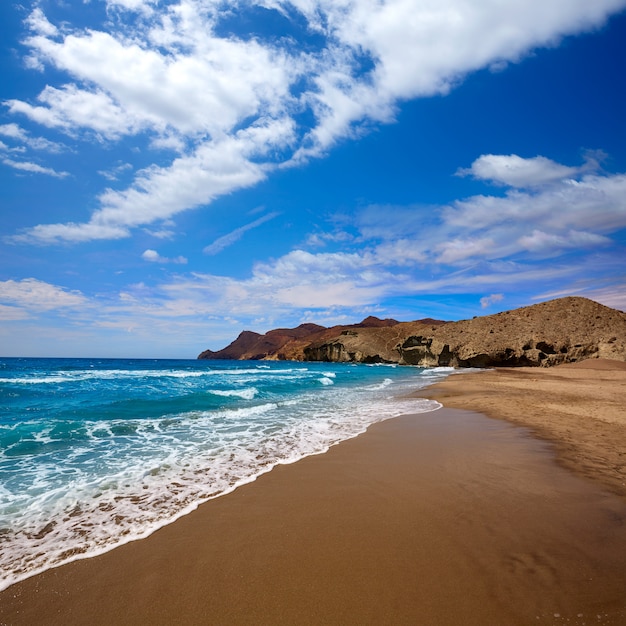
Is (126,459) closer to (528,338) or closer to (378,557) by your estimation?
(378,557)

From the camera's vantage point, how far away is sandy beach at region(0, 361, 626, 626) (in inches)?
103

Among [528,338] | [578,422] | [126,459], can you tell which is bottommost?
[126,459]

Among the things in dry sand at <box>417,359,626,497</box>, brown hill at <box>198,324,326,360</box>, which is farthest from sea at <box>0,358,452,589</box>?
brown hill at <box>198,324,326,360</box>

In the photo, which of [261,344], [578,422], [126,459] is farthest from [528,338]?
[261,344]

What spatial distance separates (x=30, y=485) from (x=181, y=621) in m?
4.79

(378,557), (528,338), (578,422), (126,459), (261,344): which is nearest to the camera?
(378,557)

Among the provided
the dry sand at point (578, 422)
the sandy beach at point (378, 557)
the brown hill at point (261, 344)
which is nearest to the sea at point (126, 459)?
the sandy beach at point (378, 557)

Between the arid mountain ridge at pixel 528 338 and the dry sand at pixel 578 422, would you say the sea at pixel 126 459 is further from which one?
the arid mountain ridge at pixel 528 338

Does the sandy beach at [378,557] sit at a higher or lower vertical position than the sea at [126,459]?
higher

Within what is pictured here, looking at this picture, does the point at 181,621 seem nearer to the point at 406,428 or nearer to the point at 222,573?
the point at 222,573

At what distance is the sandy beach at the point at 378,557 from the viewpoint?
8.56 feet

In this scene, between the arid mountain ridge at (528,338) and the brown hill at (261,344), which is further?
the brown hill at (261,344)

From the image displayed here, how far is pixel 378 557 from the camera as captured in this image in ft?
10.8

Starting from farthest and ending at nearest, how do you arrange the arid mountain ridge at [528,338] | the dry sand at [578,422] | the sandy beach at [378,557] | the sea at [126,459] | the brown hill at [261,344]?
the brown hill at [261,344] → the arid mountain ridge at [528,338] → the dry sand at [578,422] → the sea at [126,459] → the sandy beach at [378,557]
